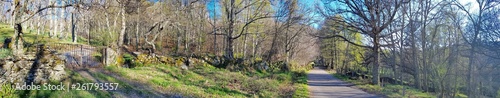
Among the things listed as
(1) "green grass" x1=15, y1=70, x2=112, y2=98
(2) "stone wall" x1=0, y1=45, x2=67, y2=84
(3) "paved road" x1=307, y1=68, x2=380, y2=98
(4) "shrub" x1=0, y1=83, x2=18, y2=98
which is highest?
(2) "stone wall" x1=0, y1=45, x2=67, y2=84

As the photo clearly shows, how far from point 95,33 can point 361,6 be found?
27158mm

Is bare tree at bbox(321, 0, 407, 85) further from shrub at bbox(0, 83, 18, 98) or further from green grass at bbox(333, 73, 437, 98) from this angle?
shrub at bbox(0, 83, 18, 98)

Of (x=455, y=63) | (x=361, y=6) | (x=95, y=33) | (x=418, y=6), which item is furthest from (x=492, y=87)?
(x=95, y=33)

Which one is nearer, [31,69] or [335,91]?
[31,69]

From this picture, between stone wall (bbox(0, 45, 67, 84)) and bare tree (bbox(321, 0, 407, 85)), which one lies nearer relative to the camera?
stone wall (bbox(0, 45, 67, 84))

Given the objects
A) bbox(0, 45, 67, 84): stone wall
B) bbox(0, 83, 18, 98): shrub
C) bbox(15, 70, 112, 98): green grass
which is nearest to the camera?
bbox(0, 83, 18, 98): shrub

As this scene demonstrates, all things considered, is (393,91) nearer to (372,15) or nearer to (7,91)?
(372,15)

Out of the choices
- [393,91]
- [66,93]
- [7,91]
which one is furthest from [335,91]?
[7,91]

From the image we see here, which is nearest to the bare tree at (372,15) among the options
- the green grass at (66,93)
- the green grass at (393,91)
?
the green grass at (393,91)

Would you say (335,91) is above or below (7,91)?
below

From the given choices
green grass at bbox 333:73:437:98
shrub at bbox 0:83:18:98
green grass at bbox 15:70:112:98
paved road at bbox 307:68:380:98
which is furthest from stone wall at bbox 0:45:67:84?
green grass at bbox 333:73:437:98

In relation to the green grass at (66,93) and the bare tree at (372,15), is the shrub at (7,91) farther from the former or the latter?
the bare tree at (372,15)

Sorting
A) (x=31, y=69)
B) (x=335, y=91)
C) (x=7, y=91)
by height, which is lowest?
(x=335, y=91)

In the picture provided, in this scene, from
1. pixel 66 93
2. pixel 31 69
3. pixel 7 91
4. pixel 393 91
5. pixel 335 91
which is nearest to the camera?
pixel 7 91
